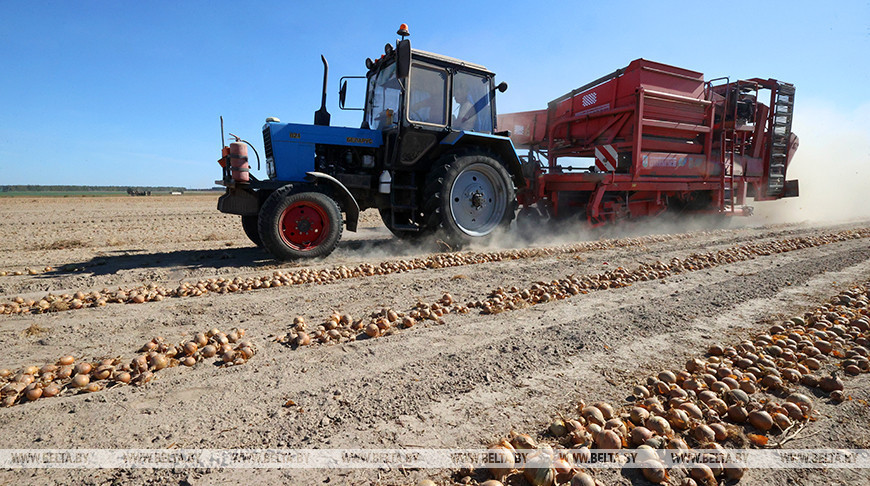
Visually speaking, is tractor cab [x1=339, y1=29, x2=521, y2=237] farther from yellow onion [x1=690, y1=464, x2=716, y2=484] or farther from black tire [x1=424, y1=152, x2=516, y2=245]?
yellow onion [x1=690, y1=464, x2=716, y2=484]

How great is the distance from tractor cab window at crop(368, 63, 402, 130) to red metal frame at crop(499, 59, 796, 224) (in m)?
3.22

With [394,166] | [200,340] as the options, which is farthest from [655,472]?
[394,166]

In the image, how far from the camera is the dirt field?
5.29ft

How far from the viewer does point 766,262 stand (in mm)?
5246

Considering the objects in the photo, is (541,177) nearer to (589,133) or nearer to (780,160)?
(589,133)

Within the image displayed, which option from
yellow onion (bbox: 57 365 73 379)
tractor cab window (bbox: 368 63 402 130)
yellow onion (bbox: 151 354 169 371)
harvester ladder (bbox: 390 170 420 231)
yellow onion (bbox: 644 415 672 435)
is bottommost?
yellow onion (bbox: 57 365 73 379)

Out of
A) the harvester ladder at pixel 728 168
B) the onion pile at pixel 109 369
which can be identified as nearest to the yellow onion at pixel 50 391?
the onion pile at pixel 109 369

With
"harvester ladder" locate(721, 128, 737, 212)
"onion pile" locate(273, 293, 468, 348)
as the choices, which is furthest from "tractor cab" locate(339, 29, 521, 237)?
"harvester ladder" locate(721, 128, 737, 212)

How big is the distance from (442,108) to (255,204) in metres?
2.93

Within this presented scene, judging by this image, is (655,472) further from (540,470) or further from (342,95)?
(342,95)

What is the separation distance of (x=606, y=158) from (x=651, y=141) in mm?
907

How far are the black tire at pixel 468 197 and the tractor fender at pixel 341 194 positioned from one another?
1.05m

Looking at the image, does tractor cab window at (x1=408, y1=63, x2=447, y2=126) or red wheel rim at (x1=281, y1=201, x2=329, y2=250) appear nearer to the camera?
red wheel rim at (x1=281, y1=201, x2=329, y2=250)

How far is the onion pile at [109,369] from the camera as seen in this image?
1.97 meters
